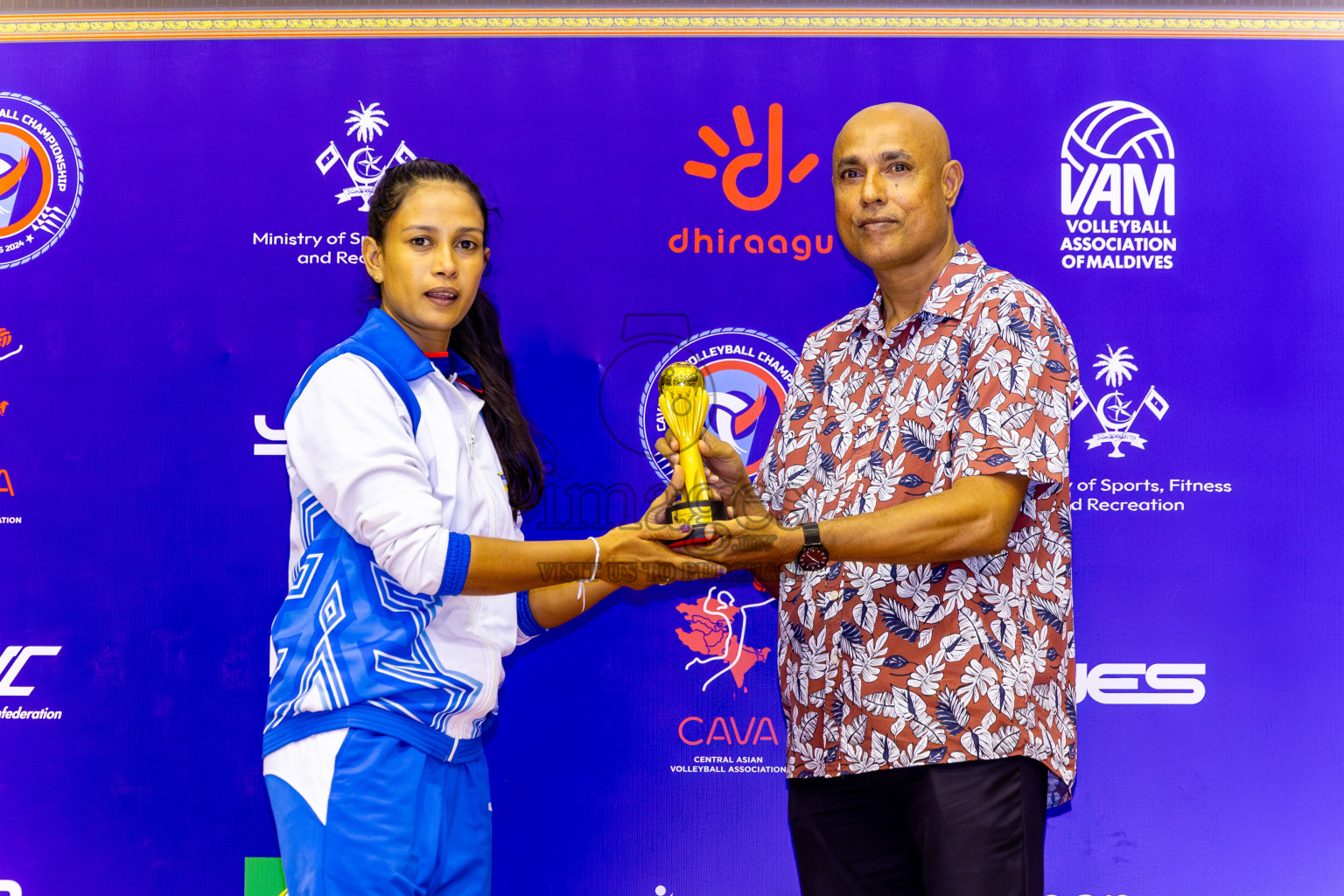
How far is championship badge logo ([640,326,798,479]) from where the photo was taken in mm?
3088

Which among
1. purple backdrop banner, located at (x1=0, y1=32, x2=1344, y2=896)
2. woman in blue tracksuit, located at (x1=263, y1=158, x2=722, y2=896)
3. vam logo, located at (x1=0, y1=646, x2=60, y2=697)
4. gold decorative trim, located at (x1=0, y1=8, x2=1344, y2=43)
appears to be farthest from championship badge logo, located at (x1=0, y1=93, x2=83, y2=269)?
woman in blue tracksuit, located at (x1=263, y1=158, x2=722, y2=896)

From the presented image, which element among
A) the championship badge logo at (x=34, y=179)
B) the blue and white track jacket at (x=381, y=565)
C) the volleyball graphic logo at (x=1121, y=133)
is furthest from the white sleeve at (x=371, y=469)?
the volleyball graphic logo at (x=1121, y=133)

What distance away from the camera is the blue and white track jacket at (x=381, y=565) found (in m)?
1.81

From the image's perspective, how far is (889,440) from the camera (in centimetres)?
194

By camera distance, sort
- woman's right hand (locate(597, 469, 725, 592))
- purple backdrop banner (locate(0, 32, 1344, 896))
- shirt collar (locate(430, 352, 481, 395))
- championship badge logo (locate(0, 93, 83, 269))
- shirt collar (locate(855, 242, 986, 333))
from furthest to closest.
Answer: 1. championship badge logo (locate(0, 93, 83, 269))
2. purple backdrop banner (locate(0, 32, 1344, 896))
3. shirt collar (locate(430, 352, 481, 395))
4. woman's right hand (locate(597, 469, 725, 592))
5. shirt collar (locate(855, 242, 986, 333))

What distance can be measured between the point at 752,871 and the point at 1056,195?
230 cm

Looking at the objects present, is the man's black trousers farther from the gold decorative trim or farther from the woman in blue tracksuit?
the gold decorative trim

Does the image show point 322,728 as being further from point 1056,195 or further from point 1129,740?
point 1056,195

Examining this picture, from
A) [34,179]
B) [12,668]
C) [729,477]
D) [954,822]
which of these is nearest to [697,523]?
[729,477]

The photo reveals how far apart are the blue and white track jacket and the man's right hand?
54cm

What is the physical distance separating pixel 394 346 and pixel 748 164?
1.52 m

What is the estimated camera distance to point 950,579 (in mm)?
1870

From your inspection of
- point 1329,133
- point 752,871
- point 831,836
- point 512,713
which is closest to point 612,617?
point 512,713

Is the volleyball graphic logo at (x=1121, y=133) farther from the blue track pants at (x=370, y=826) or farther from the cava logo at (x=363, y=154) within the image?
the blue track pants at (x=370, y=826)
